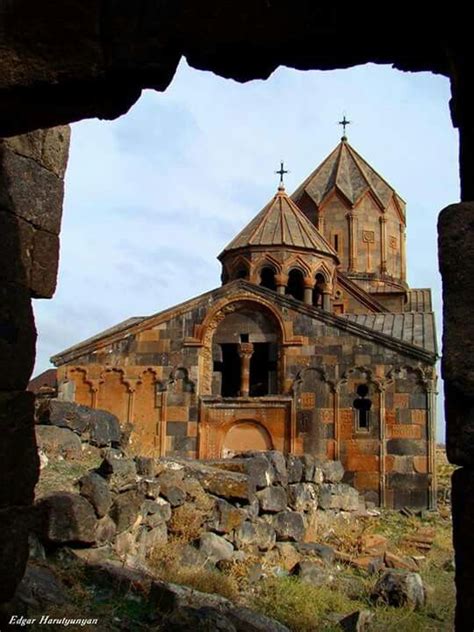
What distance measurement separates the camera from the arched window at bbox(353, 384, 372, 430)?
14102 mm

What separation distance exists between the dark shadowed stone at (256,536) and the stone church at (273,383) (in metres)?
4.20

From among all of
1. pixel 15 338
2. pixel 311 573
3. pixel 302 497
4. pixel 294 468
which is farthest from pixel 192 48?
pixel 294 468

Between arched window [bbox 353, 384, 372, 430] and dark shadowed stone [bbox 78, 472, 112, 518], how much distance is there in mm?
8384

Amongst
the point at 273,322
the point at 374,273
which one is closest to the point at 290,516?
the point at 273,322

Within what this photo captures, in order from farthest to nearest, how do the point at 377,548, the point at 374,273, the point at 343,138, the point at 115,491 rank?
the point at 343,138 → the point at 374,273 → the point at 377,548 → the point at 115,491

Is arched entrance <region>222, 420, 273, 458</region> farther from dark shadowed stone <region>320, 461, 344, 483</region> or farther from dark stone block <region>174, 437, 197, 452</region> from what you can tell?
dark shadowed stone <region>320, 461, 344, 483</region>

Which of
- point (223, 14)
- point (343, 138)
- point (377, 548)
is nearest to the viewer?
point (223, 14)

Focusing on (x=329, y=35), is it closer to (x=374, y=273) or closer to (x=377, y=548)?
(x=377, y=548)

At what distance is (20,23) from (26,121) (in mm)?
386

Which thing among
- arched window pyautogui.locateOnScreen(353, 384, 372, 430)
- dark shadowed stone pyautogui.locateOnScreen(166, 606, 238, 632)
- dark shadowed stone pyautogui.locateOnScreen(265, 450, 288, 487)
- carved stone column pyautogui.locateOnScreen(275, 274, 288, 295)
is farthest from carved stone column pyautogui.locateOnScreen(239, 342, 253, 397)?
dark shadowed stone pyautogui.locateOnScreen(166, 606, 238, 632)

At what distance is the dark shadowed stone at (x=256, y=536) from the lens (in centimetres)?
824

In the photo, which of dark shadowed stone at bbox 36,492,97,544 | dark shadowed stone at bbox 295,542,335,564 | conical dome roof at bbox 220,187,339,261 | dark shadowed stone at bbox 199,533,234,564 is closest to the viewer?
dark shadowed stone at bbox 36,492,97,544

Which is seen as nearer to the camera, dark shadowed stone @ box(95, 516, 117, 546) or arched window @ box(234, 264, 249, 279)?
dark shadowed stone @ box(95, 516, 117, 546)

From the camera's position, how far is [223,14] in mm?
2635
